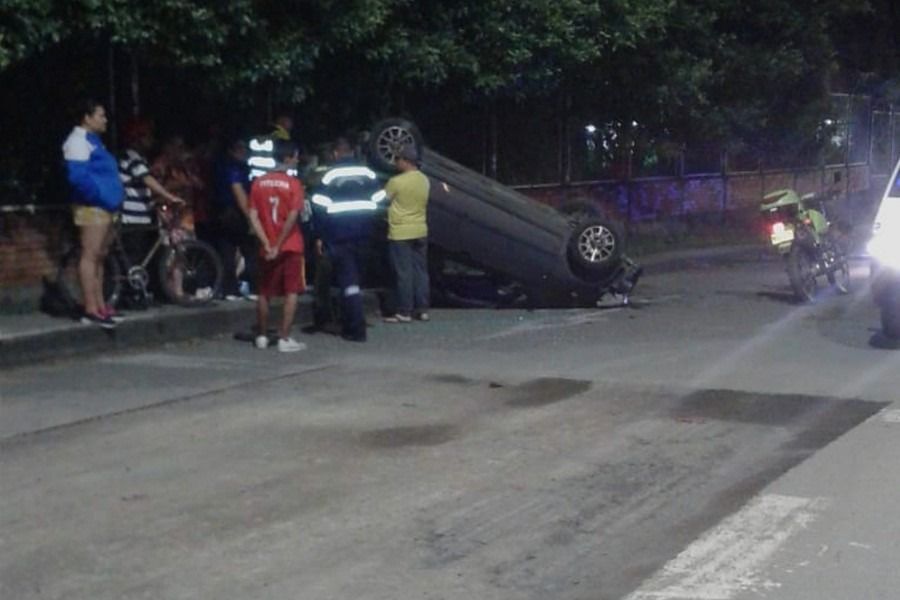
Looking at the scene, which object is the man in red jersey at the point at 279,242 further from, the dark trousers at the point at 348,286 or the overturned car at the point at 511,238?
the overturned car at the point at 511,238

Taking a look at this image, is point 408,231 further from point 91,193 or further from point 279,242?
point 91,193

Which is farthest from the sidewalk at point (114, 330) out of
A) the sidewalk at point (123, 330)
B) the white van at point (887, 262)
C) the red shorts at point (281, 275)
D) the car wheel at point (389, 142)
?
the white van at point (887, 262)

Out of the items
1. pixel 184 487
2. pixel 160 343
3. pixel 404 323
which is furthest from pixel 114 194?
pixel 184 487

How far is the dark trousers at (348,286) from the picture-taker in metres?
14.0

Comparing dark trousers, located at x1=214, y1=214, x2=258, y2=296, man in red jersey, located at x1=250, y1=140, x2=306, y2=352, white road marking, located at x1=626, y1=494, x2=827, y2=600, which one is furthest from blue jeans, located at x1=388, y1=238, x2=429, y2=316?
white road marking, located at x1=626, y1=494, x2=827, y2=600

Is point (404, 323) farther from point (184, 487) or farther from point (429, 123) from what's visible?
point (184, 487)

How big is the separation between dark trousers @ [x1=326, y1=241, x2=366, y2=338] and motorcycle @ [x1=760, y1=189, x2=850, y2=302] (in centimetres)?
549

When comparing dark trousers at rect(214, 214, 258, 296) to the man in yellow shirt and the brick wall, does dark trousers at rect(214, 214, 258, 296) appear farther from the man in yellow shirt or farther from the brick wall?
the brick wall

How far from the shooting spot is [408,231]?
15.3 meters

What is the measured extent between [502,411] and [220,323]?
168 inches

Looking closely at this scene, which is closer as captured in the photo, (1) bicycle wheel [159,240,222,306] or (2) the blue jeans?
(1) bicycle wheel [159,240,222,306]

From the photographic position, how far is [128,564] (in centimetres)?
718

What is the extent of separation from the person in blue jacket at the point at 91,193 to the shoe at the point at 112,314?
0.02 m

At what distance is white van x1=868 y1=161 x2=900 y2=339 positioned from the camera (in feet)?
43.3
